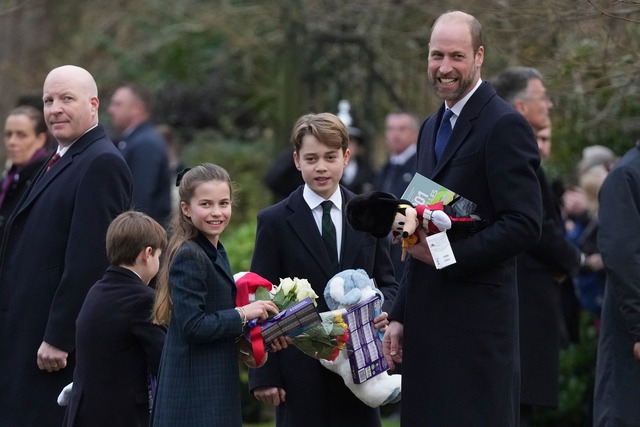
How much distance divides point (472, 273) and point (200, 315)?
1199 millimetres

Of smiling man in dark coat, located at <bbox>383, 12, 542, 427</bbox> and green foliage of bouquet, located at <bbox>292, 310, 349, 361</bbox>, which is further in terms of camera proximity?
green foliage of bouquet, located at <bbox>292, 310, 349, 361</bbox>

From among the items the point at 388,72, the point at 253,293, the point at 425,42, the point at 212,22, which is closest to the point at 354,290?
the point at 253,293

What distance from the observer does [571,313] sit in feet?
30.2

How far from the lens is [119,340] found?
5977 millimetres

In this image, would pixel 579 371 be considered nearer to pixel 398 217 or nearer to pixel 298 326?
pixel 298 326

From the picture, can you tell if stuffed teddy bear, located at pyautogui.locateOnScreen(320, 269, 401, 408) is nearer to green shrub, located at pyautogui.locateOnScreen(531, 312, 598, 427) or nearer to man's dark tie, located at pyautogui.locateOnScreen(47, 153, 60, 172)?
man's dark tie, located at pyautogui.locateOnScreen(47, 153, 60, 172)

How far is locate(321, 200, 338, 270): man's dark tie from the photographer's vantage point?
20.3 ft

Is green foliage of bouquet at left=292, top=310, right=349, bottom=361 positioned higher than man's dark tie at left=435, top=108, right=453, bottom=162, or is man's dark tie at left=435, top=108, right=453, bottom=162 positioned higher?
man's dark tie at left=435, top=108, right=453, bottom=162

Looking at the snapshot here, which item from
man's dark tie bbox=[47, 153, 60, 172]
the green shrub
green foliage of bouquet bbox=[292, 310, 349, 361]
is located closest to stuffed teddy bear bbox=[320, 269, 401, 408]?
green foliage of bouquet bbox=[292, 310, 349, 361]

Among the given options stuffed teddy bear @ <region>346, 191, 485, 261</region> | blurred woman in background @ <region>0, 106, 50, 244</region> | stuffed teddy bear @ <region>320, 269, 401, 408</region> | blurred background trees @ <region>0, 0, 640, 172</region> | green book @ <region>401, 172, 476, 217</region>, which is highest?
blurred background trees @ <region>0, 0, 640, 172</region>

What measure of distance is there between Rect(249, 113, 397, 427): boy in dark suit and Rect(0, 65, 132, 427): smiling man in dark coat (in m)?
0.92

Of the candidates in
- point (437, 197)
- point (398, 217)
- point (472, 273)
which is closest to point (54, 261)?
point (398, 217)

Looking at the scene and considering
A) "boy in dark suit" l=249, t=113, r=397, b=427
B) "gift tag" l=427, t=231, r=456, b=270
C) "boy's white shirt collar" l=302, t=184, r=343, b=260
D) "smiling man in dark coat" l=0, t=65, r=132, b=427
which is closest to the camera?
"gift tag" l=427, t=231, r=456, b=270

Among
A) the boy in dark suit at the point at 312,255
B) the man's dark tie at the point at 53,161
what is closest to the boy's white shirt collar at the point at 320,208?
the boy in dark suit at the point at 312,255
